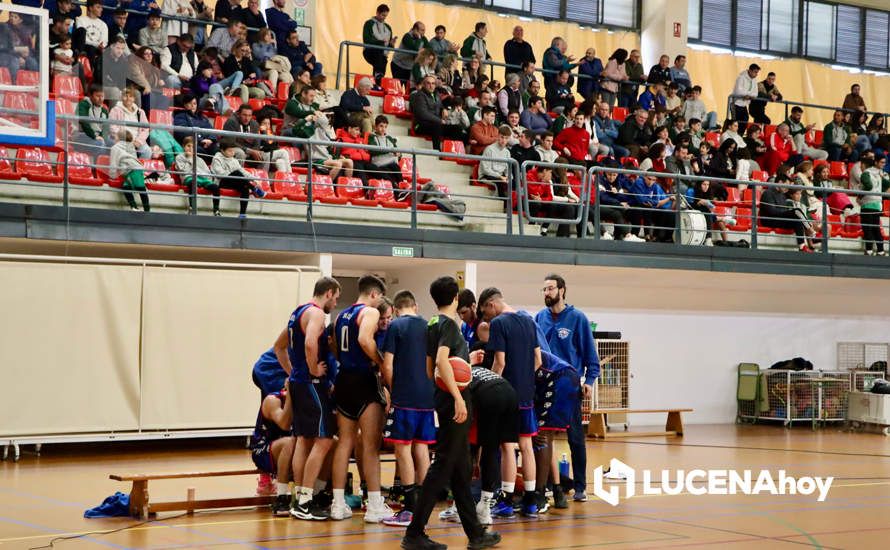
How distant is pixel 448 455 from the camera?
6.93m

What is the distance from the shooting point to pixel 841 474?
1150 centimetres

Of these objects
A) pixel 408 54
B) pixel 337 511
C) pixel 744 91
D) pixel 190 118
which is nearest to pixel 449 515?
pixel 337 511

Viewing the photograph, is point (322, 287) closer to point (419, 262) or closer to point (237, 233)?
point (237, 233)

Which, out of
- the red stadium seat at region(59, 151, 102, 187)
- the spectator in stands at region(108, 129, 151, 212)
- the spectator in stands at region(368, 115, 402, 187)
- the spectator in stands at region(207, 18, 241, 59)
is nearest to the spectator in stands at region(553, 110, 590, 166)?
the spectator in stands at region(368, 115, 402, 187)

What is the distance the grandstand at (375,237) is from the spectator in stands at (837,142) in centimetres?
5

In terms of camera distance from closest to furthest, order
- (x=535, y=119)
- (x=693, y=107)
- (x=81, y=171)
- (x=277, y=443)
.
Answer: (x=277, y=443) < (x=81, y=171) < (x=535, y=119) < (x=693, y=107)

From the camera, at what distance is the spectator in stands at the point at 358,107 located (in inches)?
667

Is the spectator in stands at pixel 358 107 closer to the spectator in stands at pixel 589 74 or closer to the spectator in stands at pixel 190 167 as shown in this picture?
the spectator in stands at pixel 190 167

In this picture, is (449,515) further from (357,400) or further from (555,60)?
(555,60)

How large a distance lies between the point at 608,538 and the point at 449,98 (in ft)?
39.1

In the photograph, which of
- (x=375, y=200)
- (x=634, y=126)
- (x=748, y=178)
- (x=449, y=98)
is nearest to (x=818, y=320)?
(x=748, y=178)

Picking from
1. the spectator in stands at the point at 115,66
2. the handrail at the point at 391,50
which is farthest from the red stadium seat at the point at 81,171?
the handrail at the point at 391,50

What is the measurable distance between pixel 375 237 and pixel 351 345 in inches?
245

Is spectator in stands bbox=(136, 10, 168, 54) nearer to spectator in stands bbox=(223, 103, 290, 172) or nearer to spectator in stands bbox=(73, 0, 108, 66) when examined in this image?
spectator in stands bbox=(73, 0, 108, 66)
